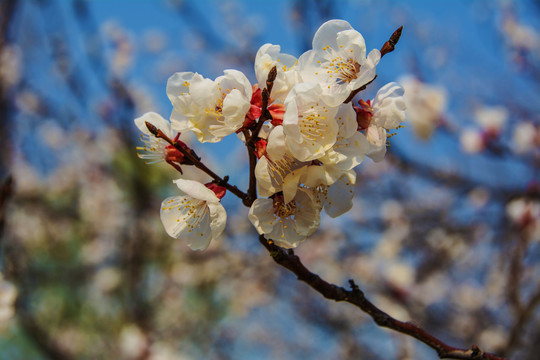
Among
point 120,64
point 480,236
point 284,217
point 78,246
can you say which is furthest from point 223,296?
point 284,217

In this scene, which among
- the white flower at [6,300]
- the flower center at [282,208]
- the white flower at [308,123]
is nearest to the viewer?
the white flower at [308,123]

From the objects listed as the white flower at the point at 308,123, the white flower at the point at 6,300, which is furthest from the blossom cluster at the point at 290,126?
the white flower at the point at 6,300

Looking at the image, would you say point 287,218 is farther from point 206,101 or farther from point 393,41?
point 393,41

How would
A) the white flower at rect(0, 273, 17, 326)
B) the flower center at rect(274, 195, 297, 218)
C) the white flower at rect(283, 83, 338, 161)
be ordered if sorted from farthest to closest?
the white flower at rect(0, 273, 17, 326) → the flower center at rect(274, 195, 297, 218) → the white flower at rect(283, 83, 338, 161)

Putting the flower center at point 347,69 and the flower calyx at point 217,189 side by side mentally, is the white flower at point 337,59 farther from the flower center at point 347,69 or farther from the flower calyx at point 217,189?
the flower calyx at point 217,189

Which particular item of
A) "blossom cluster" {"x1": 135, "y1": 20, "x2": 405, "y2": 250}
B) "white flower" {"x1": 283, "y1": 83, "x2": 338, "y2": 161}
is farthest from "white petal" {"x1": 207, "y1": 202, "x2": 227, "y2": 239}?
"white flower" {"x1": 283, "y1": 83, "x2": 338, "y2": 161}

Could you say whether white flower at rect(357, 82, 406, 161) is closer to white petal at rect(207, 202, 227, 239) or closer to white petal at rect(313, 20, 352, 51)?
white petal at rect(313, 20, 352, 51)

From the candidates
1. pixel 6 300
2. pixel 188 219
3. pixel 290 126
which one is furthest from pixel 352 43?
pixel 6 300
